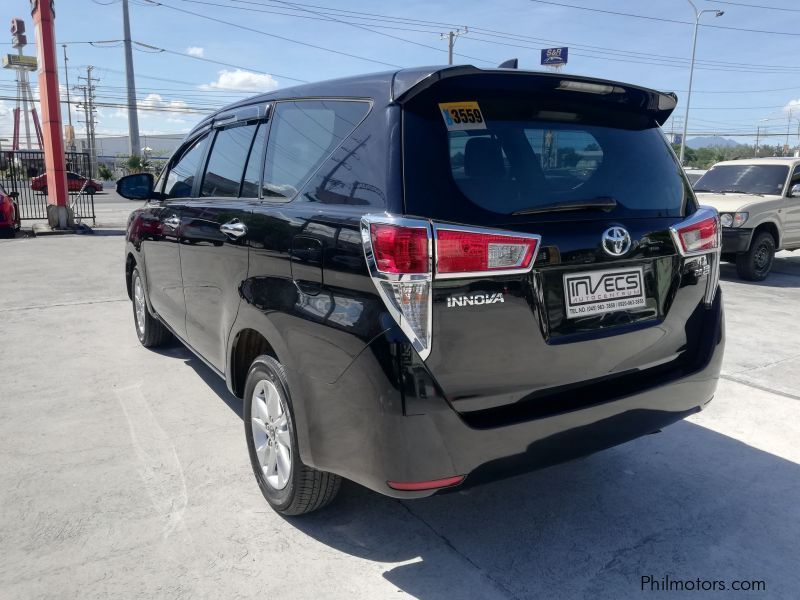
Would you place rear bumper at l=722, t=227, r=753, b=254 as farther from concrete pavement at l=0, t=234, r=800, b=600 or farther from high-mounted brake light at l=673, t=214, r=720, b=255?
high-mounted brake light at l=673, t=214, r=720, b=255

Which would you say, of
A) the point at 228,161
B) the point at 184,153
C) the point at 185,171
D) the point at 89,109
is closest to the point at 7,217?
the point at 184,153

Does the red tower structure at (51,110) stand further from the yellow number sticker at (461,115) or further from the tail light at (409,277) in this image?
the tail light at (409,277)

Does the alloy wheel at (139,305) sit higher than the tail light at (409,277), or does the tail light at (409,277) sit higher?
the tail light at (409,277)

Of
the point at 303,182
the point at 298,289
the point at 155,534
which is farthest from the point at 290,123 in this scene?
the point at 155,534

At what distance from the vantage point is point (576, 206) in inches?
95.3

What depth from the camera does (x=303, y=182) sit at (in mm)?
2721

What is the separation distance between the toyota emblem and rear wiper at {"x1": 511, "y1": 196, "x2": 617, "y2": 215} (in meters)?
0.10

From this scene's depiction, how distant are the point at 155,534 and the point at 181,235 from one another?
180 cm

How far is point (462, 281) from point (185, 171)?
9.41 feet

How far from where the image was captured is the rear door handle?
303cm

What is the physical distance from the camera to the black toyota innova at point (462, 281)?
213 cm

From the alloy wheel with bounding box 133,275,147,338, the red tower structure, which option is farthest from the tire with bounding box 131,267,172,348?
the red tower structure

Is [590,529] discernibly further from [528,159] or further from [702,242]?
[528,159]

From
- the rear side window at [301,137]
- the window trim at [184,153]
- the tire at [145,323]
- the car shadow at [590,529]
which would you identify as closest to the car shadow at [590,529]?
the car shadow at [590,529]
